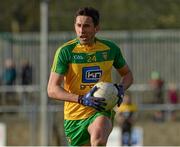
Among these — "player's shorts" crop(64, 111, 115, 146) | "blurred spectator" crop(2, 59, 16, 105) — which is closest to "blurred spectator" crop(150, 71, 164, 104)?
"blurred spectator" crop(2, 59, 16, 105)

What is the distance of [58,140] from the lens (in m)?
18.2

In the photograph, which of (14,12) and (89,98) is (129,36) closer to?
(14,12)

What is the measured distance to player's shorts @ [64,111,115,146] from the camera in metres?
8.56

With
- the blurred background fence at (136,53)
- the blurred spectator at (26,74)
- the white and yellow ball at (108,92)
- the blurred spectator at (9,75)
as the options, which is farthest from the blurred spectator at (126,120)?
the white and yellow ball at (108,92)

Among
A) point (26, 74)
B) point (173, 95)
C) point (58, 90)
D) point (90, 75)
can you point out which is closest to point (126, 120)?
point (173, 95)

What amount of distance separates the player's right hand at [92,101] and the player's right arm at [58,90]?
0.09 m

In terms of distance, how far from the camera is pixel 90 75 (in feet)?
27.9

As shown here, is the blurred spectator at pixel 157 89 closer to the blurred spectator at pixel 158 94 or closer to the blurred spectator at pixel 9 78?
the blurred spectator at pixel 158 94

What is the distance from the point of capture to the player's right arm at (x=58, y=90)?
8336mm

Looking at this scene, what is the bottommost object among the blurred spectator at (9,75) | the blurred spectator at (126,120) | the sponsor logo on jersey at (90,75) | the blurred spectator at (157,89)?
the blurred spectator at (126,120)

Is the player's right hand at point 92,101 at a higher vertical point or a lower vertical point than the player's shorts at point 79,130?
higher

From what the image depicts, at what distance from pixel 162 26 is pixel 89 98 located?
70.7ft

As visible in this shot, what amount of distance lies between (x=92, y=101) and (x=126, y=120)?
936 centimetres

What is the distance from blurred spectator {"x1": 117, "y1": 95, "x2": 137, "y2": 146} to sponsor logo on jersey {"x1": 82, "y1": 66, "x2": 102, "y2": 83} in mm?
8875
